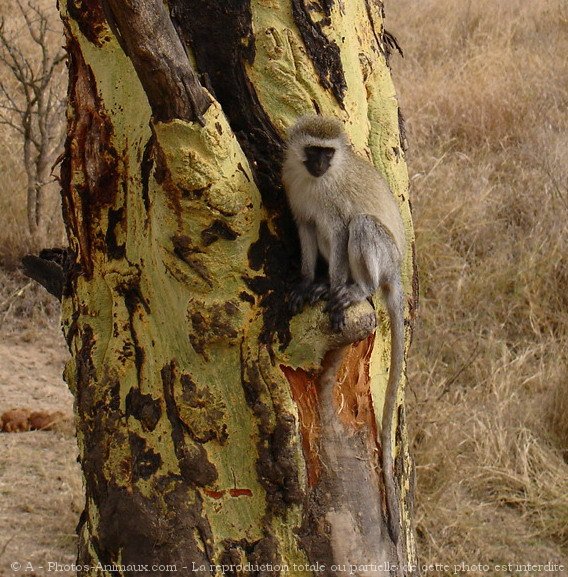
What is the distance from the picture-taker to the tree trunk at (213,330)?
114 inches

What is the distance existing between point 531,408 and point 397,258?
2322mm

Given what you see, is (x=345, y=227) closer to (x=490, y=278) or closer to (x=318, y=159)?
(x=318, y=159)

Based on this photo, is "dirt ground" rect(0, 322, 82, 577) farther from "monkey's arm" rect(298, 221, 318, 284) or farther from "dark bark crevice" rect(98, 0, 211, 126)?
"dark bark crevice" rect(98, 0, 211, 126)

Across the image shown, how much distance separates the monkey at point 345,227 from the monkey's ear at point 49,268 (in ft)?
3.47

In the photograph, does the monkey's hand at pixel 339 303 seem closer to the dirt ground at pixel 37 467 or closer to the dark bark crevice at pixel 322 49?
the dark bark crevice at pixel 322 49

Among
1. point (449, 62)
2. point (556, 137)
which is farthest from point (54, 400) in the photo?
point (449, 62)

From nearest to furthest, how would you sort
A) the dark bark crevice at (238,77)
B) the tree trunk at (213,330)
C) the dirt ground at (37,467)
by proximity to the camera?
the tree trunk at (213,330) → the dark bark crevice at (238,77) → the dirt ground at (37,467)

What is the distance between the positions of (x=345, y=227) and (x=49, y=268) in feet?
4.03

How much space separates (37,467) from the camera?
16.9 ft

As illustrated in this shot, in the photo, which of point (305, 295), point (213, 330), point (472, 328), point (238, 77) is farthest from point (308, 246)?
point (472, 328)

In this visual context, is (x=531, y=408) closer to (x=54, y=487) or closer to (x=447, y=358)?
(x=447, y=358)

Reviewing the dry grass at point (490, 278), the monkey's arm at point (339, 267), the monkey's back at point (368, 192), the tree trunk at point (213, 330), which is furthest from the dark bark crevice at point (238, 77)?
the dry grass at point (490, 278)

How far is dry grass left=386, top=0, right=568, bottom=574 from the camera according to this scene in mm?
4785

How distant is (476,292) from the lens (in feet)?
21.5
